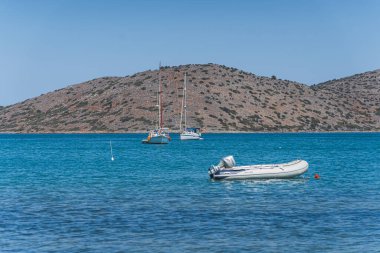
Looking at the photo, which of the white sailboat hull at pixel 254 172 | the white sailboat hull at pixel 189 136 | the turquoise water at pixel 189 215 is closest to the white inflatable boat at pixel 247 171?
the white sailboat hull at pixel 254 172

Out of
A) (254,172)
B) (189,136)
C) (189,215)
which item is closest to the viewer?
(189,215)

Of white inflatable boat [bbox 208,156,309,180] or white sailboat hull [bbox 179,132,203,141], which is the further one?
white sailboat hull [bbox 179,132,203,141]

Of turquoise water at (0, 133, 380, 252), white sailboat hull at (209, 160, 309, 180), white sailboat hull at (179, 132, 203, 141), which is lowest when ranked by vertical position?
turquoise water at (0, 133, 380, 252)

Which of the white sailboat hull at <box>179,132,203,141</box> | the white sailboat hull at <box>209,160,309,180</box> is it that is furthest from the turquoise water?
the white sailboat hull at <box>179,132,203,141</box>

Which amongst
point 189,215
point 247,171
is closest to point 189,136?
point 247,171

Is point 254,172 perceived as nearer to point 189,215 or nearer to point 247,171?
point 247,171

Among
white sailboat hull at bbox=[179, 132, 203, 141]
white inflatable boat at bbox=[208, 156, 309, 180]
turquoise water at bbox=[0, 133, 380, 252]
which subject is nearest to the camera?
turquoise water at bbox=[0, 133, 380, 252]

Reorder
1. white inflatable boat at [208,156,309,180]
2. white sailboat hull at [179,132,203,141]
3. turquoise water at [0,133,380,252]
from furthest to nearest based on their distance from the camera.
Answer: white sailboat hull at [179,132,203,141] → white inflatable boat at [208,156,309,180] → turquoise water at [0,133,380,252]

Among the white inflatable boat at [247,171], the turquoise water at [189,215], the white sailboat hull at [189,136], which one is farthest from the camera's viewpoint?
the white sailboat hull at [189,136]

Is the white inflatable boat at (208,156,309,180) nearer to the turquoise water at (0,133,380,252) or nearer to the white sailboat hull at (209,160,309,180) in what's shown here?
the white sailboat hull at (209,160,309,180)

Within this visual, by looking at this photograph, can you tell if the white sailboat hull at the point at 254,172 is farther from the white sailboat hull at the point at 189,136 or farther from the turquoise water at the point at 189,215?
the white sailboat hull at the point at 189,136

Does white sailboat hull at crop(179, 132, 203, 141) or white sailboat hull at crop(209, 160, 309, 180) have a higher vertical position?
white sailboat hull at crop(179, 132, 203, 141)

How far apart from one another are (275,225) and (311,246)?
4093 millimetres

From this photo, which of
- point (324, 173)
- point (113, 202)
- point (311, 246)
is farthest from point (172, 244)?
point (324, 173)
